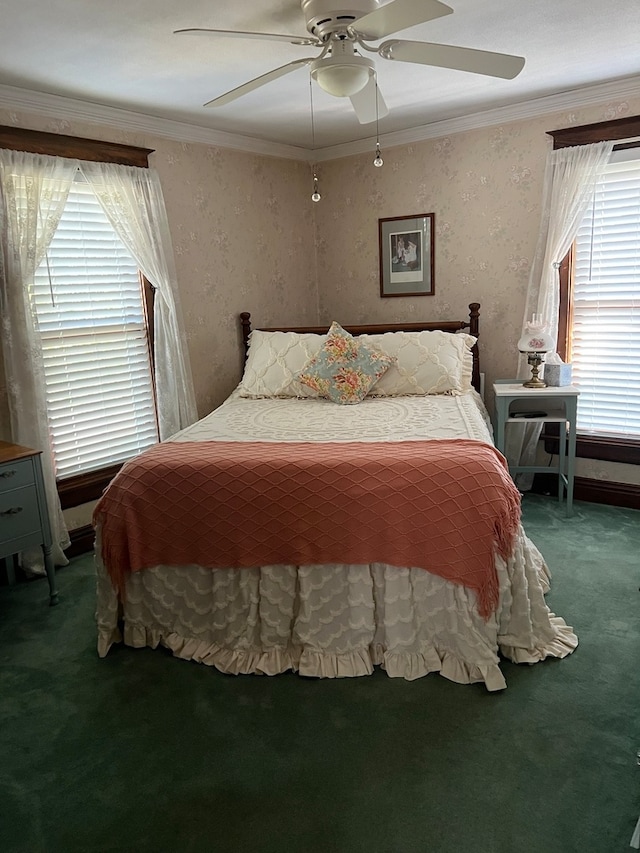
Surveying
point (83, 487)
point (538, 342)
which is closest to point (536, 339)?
point (538, 342)

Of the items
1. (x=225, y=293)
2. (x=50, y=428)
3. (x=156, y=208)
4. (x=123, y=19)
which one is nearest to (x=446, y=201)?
(x=225, y=293)

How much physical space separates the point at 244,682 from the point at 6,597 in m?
1.53

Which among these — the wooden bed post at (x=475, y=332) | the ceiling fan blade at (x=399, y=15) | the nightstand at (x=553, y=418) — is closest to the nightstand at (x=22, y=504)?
the ceiling fan blade at (x=399, y=15)

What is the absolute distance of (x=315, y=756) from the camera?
1.97 m

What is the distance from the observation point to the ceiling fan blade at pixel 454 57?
204 centimetres

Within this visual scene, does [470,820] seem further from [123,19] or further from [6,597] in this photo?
[123,19]

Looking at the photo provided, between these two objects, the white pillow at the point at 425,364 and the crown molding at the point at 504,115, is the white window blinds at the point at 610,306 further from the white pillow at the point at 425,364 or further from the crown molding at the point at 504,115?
the white pillow at the point at 425,364

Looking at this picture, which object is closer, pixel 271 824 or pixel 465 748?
pixel 271 824

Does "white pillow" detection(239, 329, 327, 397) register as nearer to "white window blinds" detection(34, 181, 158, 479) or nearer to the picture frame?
"white window blinds" detection(34, 181, 158, 479)

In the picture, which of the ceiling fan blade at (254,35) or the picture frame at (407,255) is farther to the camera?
the picture frame at (407,255)

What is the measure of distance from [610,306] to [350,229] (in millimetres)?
2009

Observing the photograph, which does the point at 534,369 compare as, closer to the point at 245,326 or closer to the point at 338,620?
the point at 245,326

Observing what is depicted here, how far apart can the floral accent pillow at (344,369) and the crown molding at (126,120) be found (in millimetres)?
1590

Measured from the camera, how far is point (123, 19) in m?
2.31
